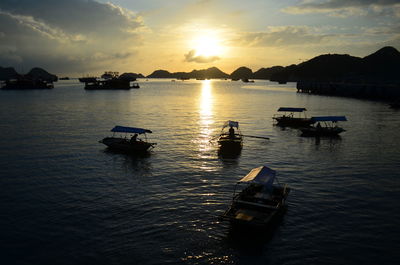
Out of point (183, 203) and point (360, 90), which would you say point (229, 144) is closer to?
point (183, 203)

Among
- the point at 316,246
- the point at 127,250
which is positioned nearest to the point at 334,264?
the point at 316,246

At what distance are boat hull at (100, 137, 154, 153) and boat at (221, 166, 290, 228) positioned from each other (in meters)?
22.2

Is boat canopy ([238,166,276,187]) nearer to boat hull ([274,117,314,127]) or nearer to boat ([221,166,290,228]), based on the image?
boat ([221,166,290,228])

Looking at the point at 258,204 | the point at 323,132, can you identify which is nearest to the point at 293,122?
the point at 323,132

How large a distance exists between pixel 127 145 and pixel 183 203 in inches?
832

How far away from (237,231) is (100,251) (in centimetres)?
964

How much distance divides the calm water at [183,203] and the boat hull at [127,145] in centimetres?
184

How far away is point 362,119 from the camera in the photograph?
81188 millimetres

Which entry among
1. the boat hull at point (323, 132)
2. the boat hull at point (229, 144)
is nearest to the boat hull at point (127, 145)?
the boat hull at point (229, 144)

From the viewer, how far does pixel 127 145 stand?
45.1 metres

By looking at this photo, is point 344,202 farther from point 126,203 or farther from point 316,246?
point 126,203

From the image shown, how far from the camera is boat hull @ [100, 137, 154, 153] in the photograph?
44.6 metres

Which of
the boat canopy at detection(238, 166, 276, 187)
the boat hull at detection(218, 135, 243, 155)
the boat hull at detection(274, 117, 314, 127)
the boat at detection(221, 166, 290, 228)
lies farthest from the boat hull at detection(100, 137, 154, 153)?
the boat hull at detection(274, 117, 314, 127)

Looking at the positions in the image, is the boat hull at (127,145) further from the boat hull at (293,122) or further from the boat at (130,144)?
the boat hull at (293,122)
